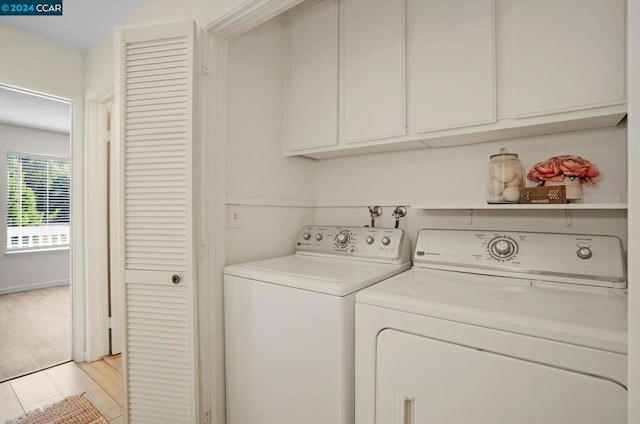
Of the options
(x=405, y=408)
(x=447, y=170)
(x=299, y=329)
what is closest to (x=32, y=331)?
(x=299, y=329)

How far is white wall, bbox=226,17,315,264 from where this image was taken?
164 cm

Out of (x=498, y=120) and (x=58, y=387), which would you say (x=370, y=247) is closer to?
(x=498, y=120)

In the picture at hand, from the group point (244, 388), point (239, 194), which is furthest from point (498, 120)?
point (244, 388)

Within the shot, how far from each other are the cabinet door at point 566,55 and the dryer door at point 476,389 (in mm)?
963

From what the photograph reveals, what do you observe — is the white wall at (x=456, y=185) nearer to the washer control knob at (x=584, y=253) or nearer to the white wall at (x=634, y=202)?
the washer control knob at (x=584, y=253)

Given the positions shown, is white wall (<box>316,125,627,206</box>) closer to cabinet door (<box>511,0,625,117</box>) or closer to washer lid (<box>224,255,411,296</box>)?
cabinet door (<box>511,0,625,117</box>)

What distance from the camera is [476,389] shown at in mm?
869

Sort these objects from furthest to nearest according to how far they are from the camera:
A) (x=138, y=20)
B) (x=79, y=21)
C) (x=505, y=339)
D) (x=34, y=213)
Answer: (x=34, y=213) → (x=79, y=21) → (x=138, y=20) → (x=505, y=339)

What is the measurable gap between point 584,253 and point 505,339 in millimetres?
626

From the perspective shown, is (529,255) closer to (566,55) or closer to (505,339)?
(505,339)

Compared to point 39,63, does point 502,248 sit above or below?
below

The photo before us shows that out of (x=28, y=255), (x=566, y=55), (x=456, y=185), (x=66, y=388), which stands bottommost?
(x=66, y=388)

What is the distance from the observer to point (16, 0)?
2.01 metres

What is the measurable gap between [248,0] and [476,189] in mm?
1407
